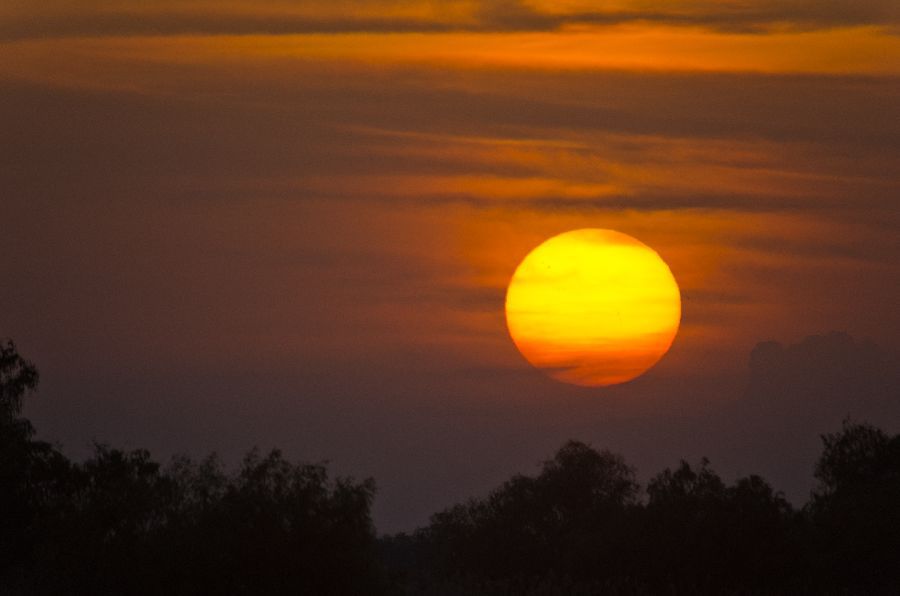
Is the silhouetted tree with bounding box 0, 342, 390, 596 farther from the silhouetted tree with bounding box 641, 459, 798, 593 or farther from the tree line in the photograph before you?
the silhouetted tree with bounding box 641, 459, 798, 593

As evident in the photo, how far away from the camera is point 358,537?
3697 centimetres

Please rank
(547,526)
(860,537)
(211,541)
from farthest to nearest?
(547,526) → (860,537) → (211,541)

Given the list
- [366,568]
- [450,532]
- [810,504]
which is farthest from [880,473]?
[366,568]

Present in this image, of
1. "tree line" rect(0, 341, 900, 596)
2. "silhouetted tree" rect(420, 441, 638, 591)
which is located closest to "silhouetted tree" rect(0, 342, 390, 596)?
"tree line" rect(0, 341, 900, 596)

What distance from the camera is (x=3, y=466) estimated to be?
4272 centimetres

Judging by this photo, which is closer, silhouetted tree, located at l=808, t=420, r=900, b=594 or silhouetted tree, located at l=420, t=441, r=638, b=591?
silhouetted tree, located at l=808, t=420, r=900, b=594

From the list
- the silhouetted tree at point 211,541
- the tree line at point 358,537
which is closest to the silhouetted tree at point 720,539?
the tree line at point 358,537

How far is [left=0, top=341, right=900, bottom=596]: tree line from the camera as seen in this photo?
36.2 m

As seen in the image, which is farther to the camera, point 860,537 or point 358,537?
point 860,537

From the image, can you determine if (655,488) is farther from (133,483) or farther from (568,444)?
(568,444)

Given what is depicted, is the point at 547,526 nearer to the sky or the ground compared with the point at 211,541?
nearer to the sky

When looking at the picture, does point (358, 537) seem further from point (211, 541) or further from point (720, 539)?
point (720, 539)

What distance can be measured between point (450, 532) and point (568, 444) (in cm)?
1723

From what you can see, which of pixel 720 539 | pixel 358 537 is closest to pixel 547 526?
pixel 720 539
